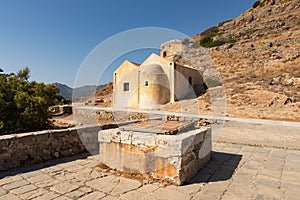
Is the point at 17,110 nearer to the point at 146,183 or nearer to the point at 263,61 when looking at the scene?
the point at 146,183

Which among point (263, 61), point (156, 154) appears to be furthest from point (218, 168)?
point (263, 61)

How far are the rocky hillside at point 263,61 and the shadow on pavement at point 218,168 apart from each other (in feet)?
30.7

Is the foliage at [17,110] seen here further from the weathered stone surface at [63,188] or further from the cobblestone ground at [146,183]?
the weathered stone surface at [63,188]

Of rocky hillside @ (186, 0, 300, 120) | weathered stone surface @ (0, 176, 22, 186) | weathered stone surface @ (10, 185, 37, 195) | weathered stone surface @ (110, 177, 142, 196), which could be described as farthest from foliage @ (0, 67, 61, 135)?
rocky hillside @ (186, 0, 300, 120)

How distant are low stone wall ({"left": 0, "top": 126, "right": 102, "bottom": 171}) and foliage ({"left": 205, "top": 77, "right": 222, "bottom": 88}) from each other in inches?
815

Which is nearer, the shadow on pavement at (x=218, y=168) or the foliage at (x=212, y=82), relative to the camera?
the shadow on pavement at (x=218, y=168)

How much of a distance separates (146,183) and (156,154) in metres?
0.45

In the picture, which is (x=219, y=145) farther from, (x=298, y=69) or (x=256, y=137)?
(x=298, y=69)

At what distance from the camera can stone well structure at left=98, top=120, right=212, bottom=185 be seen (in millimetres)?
2822

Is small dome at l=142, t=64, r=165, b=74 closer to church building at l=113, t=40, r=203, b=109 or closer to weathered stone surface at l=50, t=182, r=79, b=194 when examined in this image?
church building at l=113, t=40, r=203, b=109

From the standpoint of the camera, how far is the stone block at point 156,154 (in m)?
2.82

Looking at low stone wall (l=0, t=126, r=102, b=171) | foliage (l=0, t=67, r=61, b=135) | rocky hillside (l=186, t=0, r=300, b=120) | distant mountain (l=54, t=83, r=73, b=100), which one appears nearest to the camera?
low stone wall (l=0, t=126, r=102, b=171)

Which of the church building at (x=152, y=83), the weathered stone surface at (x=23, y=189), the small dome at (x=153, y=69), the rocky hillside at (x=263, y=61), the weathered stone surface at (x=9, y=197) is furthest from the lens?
the small dome at (x=153, y=69)

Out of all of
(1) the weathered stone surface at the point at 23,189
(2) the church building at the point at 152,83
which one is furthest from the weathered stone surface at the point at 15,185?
(2) the church building at the point at 152,83
